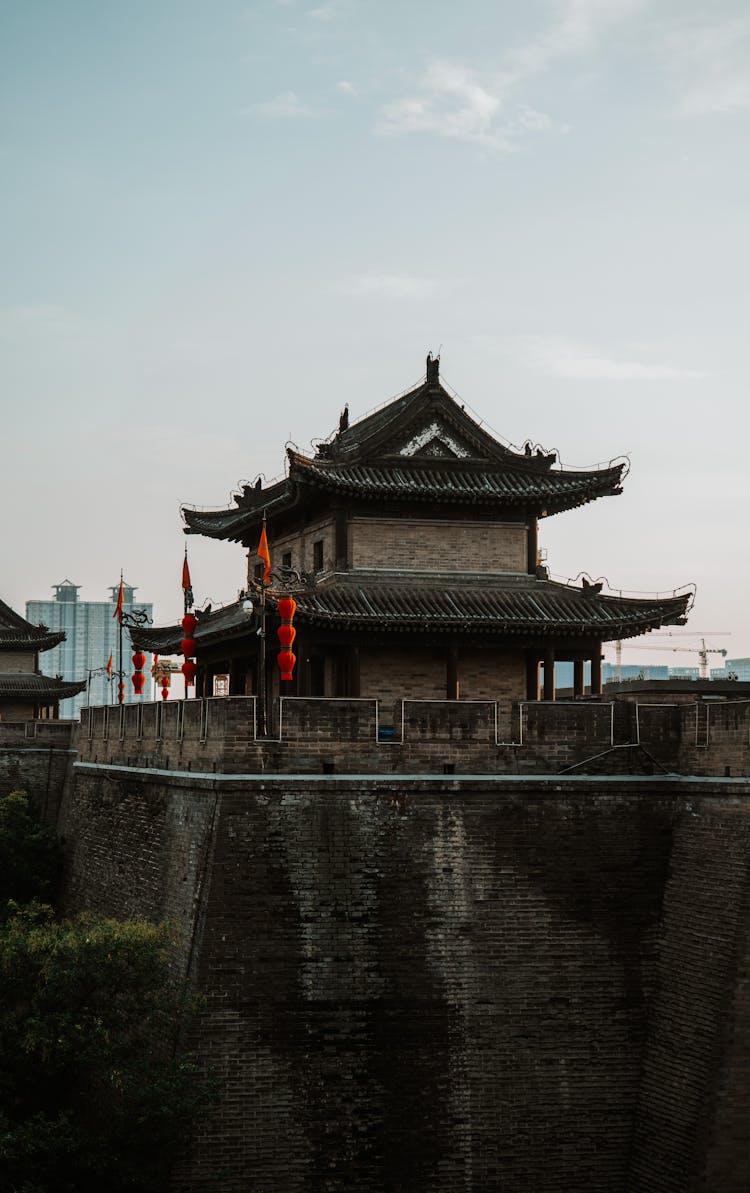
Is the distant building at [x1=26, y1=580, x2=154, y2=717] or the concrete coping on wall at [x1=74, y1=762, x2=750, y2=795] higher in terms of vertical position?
the distant building at [x1=26, y1=580, x2=154, y2=717]

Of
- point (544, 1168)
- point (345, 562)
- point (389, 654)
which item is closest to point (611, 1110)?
point (544, 1168)

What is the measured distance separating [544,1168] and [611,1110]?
1.25 meters

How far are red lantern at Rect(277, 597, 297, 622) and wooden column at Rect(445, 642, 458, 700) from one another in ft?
13.8

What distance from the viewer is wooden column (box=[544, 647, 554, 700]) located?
2541cm

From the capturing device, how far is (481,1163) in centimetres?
1814

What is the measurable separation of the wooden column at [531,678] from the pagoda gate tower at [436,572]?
2 cm

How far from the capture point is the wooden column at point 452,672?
24344 millimetres

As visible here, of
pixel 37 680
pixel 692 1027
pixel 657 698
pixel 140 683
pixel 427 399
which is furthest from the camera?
pixel 37 680

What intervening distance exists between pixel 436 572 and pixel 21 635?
88.7 ft

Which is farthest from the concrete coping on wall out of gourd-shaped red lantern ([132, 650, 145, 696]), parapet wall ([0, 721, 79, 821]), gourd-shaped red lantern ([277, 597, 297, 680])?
parapet wall ([0, 721, 79, 821])

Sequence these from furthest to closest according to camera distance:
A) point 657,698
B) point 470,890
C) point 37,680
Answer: point 37,680 → point 657,698 → point 470,890

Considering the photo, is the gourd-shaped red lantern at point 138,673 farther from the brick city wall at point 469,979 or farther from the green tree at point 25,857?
the brick city wall at point 469,979

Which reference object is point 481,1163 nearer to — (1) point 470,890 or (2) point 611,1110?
(2) point 611,1110

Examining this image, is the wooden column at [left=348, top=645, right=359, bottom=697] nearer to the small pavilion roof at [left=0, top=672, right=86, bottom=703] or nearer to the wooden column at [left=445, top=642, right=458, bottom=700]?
the wooden column at [left=445, top=642, right=458, bottom=700]
